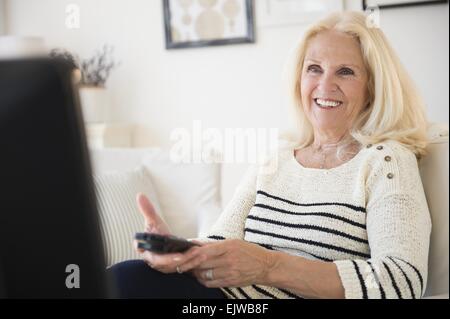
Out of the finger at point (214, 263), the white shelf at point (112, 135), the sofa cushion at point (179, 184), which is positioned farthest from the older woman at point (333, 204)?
the white shelf at point (112, 135)

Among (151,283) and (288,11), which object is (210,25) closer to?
(288,11)

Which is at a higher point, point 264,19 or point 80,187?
point 264,19

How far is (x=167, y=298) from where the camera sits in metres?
0.77

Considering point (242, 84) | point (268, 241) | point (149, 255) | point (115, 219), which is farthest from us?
point (242, 84)

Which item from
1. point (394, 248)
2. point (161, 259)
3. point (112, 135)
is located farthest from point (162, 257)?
point (112, 135)

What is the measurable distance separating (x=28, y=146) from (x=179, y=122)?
1.18 meters

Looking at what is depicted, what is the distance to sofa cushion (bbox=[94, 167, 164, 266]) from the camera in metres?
1.28

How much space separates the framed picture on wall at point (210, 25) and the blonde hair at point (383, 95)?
0.39 m

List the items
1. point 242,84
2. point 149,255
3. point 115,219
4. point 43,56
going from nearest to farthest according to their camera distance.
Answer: point 43,56 → point 149,255 → point 115,219 → point 242,84

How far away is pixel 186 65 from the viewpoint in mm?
1396

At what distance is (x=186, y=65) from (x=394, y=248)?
0.79 m

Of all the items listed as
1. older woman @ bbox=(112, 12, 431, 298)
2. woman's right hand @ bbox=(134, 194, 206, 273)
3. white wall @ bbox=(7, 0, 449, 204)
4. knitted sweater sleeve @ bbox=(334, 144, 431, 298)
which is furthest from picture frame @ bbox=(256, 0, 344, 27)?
woman's right hand @ bbox=(134, 194, 206, 273)

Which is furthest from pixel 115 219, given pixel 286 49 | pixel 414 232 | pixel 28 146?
pixel 28 146

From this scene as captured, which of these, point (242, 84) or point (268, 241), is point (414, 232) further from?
point (242, 84)
